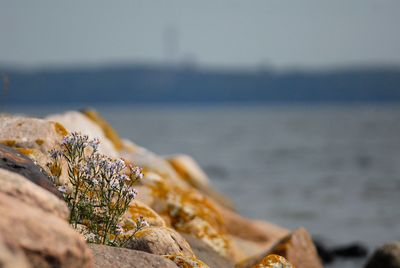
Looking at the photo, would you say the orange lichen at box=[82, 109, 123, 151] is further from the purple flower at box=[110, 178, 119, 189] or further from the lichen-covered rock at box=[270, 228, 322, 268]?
the purple flower at box=[110, 178, 119, 189]

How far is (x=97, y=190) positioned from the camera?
23.3ft

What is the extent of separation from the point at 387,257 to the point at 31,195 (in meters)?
8.89

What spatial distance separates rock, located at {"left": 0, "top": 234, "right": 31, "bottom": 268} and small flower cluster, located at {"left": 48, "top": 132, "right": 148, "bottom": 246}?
234cm

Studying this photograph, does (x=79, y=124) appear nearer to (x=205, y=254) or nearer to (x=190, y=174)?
(x=205, y=254)

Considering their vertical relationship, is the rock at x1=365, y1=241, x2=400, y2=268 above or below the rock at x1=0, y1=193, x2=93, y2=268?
below

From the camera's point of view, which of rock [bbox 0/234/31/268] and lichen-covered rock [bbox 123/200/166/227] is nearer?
rock [bbox 0/234/31/268]

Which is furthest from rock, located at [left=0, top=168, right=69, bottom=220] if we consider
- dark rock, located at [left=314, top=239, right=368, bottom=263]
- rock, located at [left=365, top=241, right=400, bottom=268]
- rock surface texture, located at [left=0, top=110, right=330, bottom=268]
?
dark rock, located at [left=314, top=239, right=368, bottom=263]

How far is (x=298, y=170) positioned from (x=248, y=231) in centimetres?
2670

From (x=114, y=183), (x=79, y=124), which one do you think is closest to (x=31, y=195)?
(x=114, y=183)

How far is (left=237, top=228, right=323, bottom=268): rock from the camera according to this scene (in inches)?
386

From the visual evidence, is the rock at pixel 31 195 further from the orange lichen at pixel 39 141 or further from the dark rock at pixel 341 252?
the dark rock at pixel 341 252

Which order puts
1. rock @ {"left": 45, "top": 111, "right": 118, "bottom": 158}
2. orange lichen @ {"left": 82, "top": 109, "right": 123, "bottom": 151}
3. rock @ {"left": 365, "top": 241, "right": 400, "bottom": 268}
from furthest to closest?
orange lichen @ {"left": 82, "top": 109, "right": 123, "bottom": 151}
rock @ {"left": 365, "top": 241, "right": 400, "bottom": 268}
rock @ {"left": 45, "top": 111, "right": 118, "bottom": 158}

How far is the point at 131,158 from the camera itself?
43.7ft

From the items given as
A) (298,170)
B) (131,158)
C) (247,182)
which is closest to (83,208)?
(131,158)
